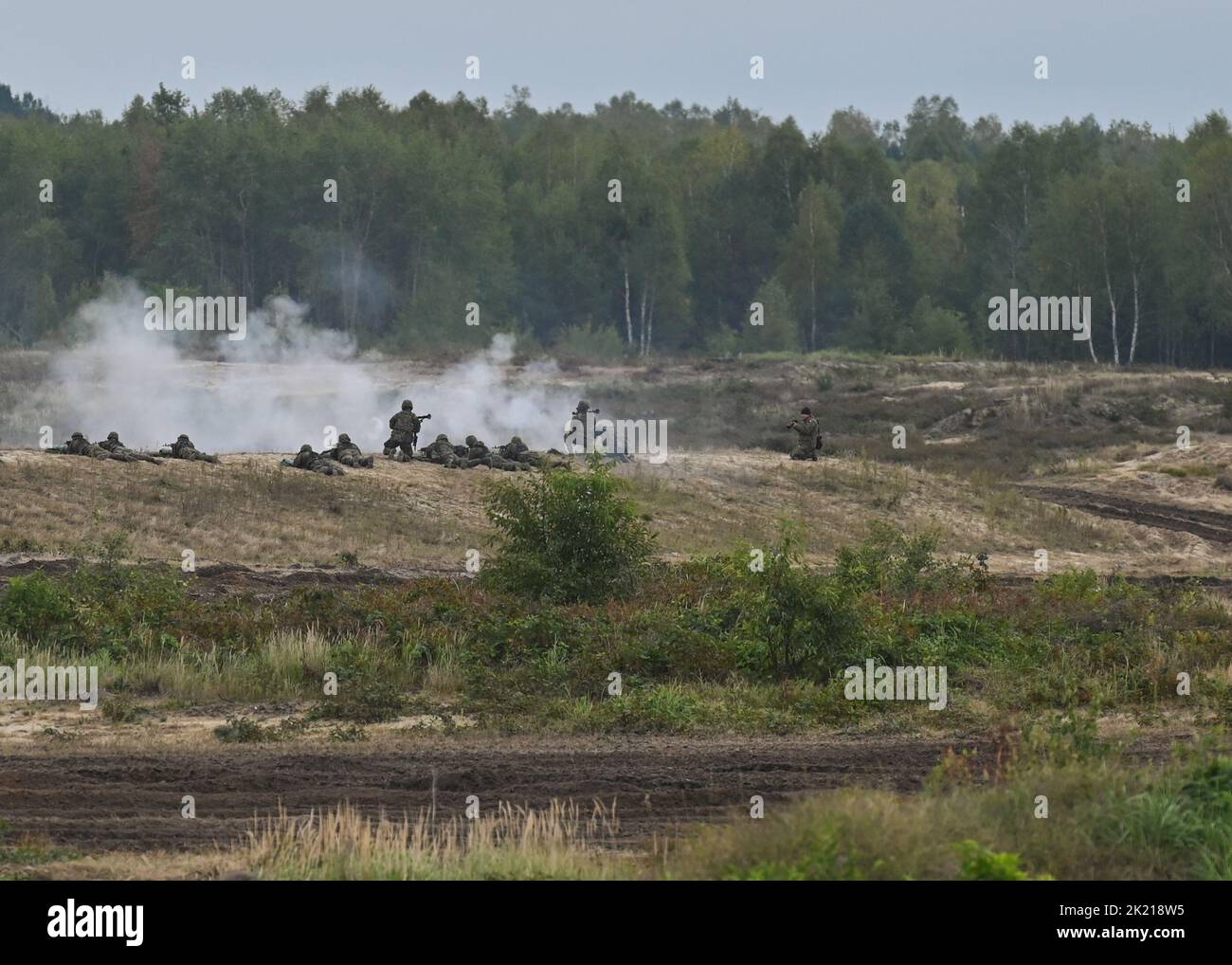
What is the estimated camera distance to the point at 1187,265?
71.1 m

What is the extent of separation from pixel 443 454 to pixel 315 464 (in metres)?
3.70

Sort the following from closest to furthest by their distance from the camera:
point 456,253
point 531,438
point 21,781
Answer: point 21,781, point 531,438, point 456,253

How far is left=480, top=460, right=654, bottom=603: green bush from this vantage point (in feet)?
73.6

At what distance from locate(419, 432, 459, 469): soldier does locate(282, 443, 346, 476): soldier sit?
302cm

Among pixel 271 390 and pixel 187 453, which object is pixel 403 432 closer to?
pixel 187 453

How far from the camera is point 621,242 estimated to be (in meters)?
80.6

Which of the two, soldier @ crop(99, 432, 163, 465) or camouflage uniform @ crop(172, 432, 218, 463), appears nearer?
soldier @ crop(99, 432, 163, 465)

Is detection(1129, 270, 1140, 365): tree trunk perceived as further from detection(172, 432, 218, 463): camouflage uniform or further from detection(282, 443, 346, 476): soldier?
detection(172, 432, 218, 463): camouflage uniform

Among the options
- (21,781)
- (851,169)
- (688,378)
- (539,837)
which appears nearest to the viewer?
(539,837)

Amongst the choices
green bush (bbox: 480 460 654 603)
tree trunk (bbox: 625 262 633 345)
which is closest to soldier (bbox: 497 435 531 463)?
green bush (bbox: 480 460 654 603)

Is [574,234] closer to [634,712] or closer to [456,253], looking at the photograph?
[456,253]

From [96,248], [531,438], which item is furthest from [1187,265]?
[96,248]
